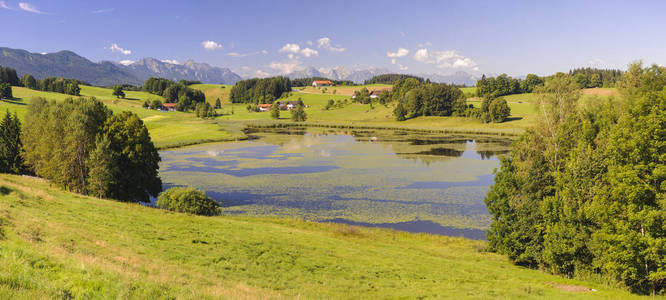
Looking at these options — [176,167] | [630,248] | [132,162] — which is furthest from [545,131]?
[176,167]

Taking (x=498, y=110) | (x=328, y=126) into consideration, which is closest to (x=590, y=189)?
(x=498, y=110)

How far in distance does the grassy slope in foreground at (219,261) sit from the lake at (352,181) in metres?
8.21

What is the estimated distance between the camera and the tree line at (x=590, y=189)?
22.6m

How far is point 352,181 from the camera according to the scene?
60.9m

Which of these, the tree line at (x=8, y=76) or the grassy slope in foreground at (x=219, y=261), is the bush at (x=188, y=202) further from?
the tree line at (x=8, y=76)

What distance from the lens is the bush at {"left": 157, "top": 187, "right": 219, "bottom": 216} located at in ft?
132

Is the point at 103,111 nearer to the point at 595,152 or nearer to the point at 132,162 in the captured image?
the point at 132,162

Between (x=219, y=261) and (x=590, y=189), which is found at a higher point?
(x=590, y=189)

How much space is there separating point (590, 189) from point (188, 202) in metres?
38.4

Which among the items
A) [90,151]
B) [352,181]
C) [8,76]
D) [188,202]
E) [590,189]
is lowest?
[352,181]

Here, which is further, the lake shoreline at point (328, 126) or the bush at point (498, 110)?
the bush at point (498, 110)

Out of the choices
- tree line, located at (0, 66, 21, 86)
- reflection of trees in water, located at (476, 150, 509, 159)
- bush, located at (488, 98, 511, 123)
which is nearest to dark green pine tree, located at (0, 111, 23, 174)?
reflection of trees in water, located at (476, 150, 509, 159)

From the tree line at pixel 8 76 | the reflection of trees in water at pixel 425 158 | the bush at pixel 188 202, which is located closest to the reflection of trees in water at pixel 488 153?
the reflection of trees in water at pixel 425 158

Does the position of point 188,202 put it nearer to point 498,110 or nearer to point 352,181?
point 352,181
